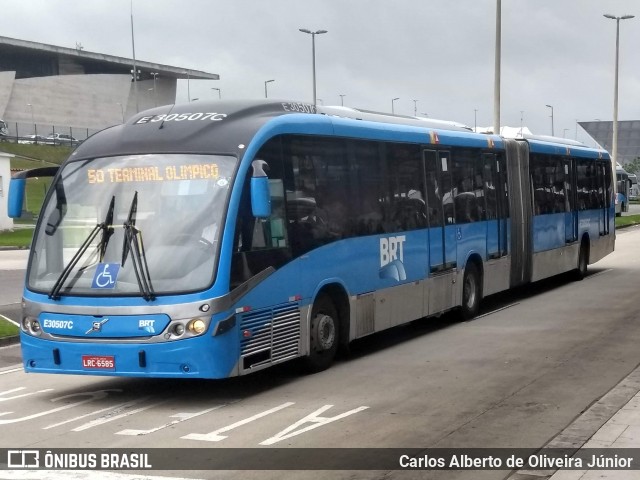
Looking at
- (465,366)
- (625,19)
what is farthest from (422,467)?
(625,19)

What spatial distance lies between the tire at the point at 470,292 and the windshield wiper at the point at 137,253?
25.3 ft

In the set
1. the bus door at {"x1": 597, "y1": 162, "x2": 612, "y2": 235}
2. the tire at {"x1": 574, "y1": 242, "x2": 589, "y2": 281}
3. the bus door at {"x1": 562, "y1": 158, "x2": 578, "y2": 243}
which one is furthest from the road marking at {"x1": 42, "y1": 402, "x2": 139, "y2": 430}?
the bus door at {"x1": 597, "y1": 162, "x2": 612, "y2": 235}

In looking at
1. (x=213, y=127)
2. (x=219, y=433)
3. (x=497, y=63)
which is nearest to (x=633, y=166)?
(x=497, y=63)

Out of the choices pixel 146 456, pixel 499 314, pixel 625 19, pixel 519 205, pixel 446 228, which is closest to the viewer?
pixel 146 456

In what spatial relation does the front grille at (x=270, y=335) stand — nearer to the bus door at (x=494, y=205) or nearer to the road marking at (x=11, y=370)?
the road marking at (x=11, y=370)

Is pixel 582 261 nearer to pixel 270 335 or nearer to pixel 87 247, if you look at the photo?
pixel 270 335

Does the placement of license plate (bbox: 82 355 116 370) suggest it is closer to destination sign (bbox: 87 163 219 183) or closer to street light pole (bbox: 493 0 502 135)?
destination sign (bbox: 87 163 219 183)

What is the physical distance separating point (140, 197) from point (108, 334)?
1.43 meters

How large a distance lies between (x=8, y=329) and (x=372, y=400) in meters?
8.10

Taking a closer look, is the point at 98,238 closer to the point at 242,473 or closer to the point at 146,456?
the point at 146,456

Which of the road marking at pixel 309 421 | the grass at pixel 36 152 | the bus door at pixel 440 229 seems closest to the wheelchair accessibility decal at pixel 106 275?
the road marking at pixel 309 421

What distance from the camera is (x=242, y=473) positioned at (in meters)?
7.97

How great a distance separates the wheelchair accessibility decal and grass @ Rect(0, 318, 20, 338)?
5.99m

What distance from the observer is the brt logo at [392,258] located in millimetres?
14328
